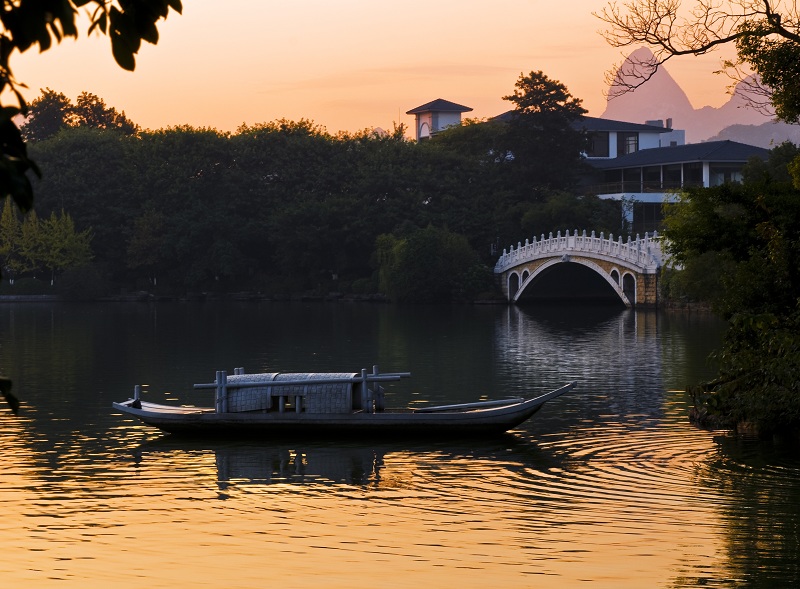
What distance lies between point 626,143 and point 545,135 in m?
25.0

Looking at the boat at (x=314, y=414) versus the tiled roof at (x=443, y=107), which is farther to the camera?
the tiled roof at (x=443, y=107)

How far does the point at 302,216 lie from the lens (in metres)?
94.2

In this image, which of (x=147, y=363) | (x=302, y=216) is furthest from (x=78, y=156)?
(x=147, y=363)

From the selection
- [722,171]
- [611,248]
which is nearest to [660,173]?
[722,171]

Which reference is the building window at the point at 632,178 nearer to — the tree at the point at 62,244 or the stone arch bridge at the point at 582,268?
the stone arch bridge at the point at 582,268

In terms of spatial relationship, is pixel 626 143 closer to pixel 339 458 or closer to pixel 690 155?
pixel 690 155

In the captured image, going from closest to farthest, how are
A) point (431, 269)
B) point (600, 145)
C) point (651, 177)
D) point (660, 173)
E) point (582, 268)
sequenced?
point (582, 268), point (431, 269), point (660, 173), point (651, 177), point (600, 145)

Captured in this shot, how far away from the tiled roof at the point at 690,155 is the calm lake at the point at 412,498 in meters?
56.3

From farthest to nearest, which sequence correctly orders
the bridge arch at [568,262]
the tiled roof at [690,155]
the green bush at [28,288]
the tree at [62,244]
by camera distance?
the green bush at [28,288], the tree at [62,244], the tiled roof at [690,155], the bridge arch at [568,262]

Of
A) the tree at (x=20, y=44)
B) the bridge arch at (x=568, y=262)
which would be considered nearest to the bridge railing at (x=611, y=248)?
the bridge arch at (x=568, y=262)

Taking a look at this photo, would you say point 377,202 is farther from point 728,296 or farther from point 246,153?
point 728,296

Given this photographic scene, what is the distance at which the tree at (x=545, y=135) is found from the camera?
9312 cm

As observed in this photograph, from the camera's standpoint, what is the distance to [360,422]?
24.0 metres

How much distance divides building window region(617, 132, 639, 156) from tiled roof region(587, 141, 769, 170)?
1429 centimetres
